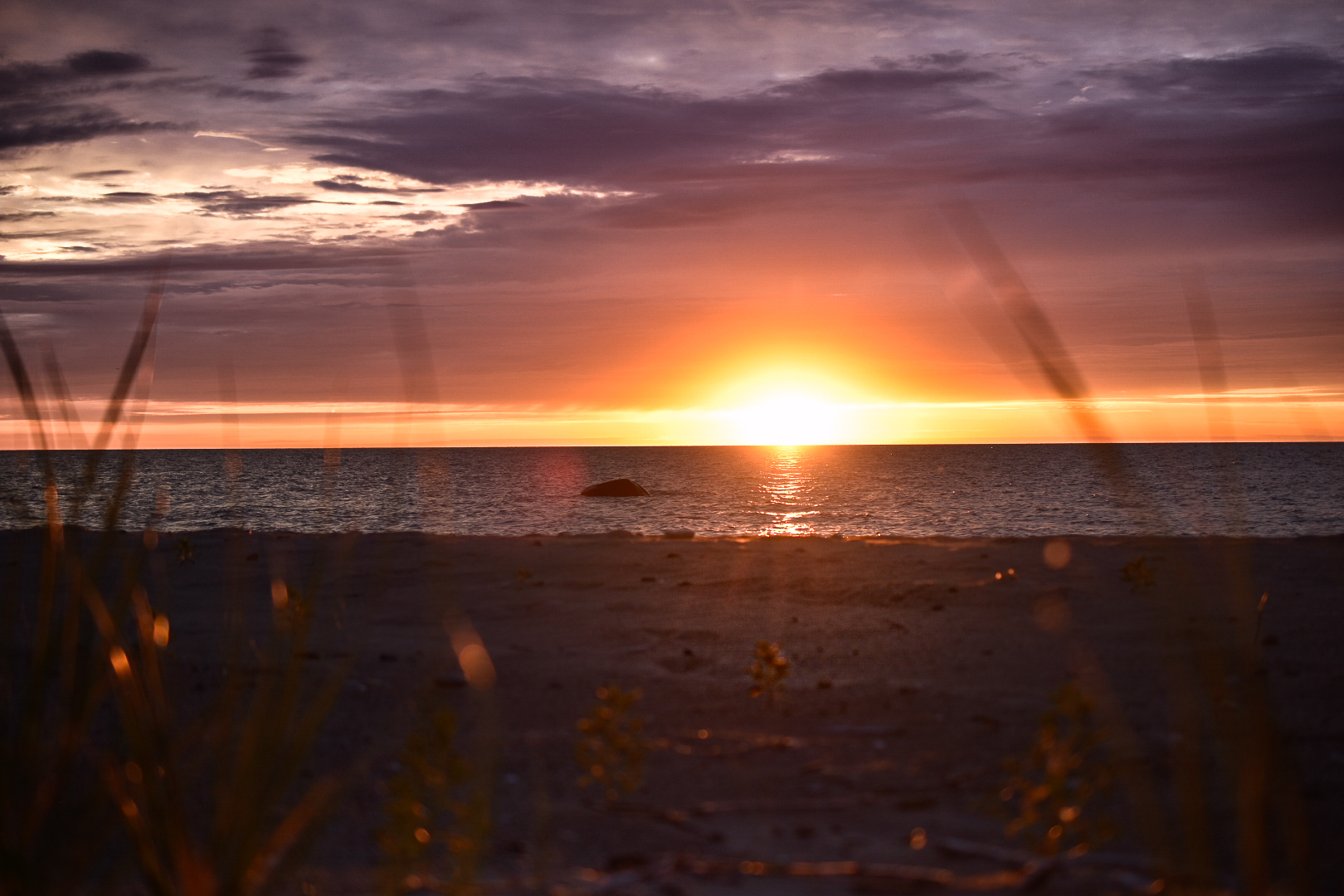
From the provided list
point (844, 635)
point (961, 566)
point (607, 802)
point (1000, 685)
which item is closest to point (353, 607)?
point (844, 635)

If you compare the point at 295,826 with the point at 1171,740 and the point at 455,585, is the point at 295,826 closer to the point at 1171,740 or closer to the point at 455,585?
the point at 1171,740

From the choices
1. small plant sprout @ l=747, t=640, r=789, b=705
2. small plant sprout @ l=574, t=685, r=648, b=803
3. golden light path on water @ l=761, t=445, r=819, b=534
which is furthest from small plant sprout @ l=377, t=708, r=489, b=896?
golden light path on water @ l=761, t=445, r=819, b=534

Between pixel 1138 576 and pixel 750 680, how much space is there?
417 cm

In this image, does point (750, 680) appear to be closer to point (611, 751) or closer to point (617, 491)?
point (611, 751)

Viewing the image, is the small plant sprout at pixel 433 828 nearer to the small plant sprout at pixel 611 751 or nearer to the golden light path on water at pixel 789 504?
the small plant sprout at pixel 611 751

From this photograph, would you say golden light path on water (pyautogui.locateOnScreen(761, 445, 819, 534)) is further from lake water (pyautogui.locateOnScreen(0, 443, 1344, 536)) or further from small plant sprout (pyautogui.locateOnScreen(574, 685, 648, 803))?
small plant sprout (pyautogui.locateOnScreen(574, 685, 648, 803))

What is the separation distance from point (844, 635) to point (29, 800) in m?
→ 5.39

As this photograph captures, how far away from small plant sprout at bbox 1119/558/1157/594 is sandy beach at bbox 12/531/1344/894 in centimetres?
7

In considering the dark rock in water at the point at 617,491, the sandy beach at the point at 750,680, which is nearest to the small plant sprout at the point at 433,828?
the sandy beach at the point at 750,680

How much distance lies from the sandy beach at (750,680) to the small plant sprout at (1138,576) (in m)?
0.07

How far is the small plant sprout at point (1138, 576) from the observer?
25.8 ft

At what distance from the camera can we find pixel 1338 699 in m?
5.12

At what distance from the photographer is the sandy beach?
3.26 meters

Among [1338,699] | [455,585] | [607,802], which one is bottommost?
[607,802]
